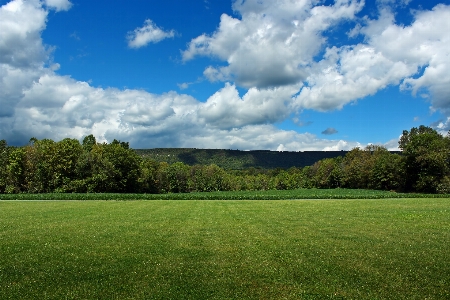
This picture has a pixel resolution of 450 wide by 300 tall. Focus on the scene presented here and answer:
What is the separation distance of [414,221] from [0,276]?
2483 cm

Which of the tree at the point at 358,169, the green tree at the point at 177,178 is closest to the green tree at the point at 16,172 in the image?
the green tree at the point at 177,178

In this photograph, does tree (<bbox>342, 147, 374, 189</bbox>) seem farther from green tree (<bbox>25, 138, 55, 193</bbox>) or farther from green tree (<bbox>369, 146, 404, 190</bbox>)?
green tree (<bbox>25, 138, 55, 193</bbox>)

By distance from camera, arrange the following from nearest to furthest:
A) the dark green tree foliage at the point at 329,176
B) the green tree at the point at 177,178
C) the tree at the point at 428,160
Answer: the tree at the point at 428,160
the dark green tree foliage at the point at 329,176
the green tree at the point at 177,178

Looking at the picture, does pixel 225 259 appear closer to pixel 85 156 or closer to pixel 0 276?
pixel 0 276

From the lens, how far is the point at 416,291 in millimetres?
8945

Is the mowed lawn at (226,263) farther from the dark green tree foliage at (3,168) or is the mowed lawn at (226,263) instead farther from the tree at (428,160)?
the dark green tree foliage at (3,168)

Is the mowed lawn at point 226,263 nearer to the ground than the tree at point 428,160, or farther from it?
nearer to the ground

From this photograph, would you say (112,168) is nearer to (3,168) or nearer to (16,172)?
(16,172)

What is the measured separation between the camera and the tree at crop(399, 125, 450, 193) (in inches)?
2977

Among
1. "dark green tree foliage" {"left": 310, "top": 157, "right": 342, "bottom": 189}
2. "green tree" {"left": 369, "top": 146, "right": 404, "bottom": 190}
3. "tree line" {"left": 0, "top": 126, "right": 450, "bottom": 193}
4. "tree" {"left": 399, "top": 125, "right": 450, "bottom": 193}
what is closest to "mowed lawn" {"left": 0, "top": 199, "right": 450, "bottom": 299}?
"tree line" {"left": 0, "top": 126, "right": 450, "bottom": 193}

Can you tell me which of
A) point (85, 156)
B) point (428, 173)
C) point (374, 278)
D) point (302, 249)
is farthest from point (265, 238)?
point (428, 173)

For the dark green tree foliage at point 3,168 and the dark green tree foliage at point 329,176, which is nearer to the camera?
the dark green tree foliage at point 3,168

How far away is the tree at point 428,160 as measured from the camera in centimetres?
7562

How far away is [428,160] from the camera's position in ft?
251
